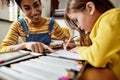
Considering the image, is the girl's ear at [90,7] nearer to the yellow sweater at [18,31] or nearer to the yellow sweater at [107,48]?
the yellow sweater at [107,48]


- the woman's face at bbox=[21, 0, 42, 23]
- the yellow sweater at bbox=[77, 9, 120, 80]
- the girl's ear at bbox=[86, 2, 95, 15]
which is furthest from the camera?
the woman's face at bbox=[21, 0, 42, 23]

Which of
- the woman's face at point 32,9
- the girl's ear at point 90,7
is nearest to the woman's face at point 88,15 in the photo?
the girl's ear at point 90,7

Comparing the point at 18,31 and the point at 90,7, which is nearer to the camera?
the point at 90,7

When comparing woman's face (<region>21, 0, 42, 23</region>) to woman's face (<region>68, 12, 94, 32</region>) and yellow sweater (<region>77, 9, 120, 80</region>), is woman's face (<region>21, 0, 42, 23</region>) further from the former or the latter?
yellow sweater (<region>77, 9, 120, 80</region>)

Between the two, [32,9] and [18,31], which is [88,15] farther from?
[18,31]

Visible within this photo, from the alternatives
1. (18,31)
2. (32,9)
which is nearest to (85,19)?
(32,9)

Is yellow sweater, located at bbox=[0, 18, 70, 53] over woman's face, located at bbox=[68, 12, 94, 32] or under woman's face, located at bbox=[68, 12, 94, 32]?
under

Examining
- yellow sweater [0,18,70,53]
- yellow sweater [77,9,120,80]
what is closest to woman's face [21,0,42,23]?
yellow sweater [0,18,70,53]

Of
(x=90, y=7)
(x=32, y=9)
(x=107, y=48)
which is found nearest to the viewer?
(x=107, y=48)

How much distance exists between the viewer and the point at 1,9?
1.77 metres

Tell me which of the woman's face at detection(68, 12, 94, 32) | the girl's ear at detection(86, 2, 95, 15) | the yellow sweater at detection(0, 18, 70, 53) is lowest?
the yellow sweater at detection(0, 18, 70, 53)

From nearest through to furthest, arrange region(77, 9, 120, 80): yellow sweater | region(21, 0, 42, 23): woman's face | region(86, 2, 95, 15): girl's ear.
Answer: region(77, 9, 120, 80): yellow sweater, region(86, 2, 95, 15): girl's ear, region(21, 0, 42, 23): woman's face

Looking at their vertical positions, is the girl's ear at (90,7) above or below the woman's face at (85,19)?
above

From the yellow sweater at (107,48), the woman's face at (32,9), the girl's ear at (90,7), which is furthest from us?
the woman's face at (32,9)
